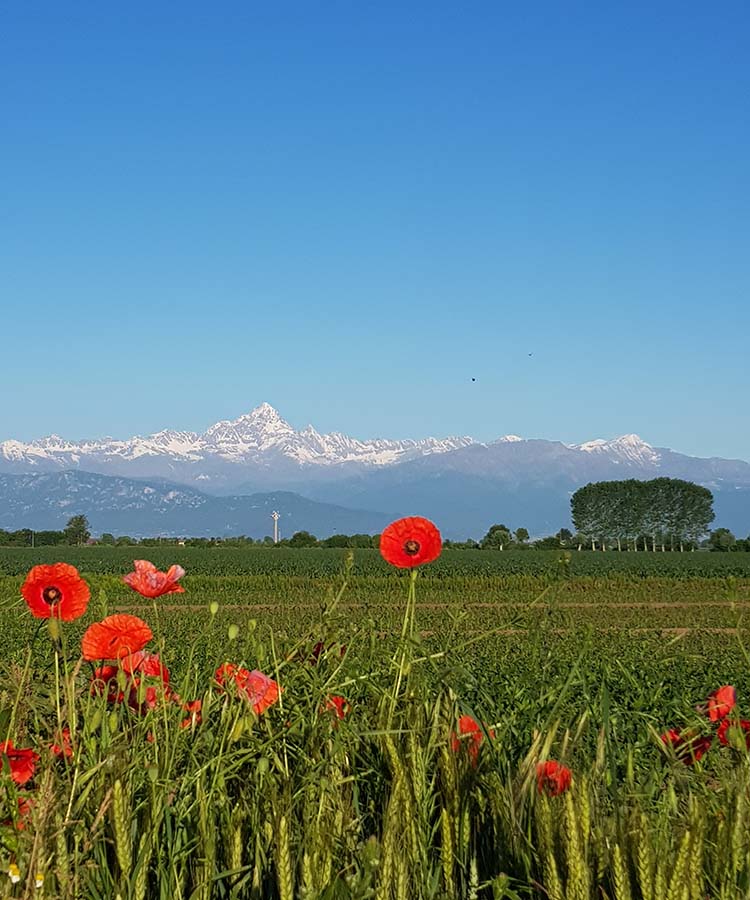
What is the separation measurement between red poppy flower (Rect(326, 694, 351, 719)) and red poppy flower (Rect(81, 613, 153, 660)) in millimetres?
603

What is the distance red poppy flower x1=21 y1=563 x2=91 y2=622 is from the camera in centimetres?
334

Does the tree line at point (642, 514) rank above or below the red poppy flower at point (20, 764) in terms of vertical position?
above

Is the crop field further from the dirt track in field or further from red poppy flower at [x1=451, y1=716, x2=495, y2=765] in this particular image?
the dirt track in field

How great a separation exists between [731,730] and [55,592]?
2064 millimetres

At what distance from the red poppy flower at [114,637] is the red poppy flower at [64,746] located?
9.2 inches

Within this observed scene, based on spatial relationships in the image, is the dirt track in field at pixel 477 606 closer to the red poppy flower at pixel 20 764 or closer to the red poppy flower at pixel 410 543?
the red poppy flower at pixel 410 543

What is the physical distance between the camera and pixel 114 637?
3.27 m

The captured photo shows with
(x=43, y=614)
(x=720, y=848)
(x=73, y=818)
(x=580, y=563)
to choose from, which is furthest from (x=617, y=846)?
(x=580, y=563)

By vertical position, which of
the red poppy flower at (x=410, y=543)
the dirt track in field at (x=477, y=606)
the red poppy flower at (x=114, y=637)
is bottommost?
the dirt track in field at (x=477, y=606)

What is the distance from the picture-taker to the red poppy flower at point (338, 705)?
3271 millimetres

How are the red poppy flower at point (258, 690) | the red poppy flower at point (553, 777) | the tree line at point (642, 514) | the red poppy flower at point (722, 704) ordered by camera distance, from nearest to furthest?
1. the red poppy flower at point (553, 777)
2. the red poppy flower at point (258, 690)
3. the red poppy flower at point (722, 704)
4. the tree line at point (642, 514)

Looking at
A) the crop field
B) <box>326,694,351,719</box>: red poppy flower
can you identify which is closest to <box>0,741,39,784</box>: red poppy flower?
the crop field

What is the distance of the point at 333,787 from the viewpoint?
2686 millimetres

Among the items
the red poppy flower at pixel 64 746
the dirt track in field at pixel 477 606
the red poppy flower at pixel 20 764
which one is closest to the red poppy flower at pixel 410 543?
the red poppy flower at pixel 64 746
